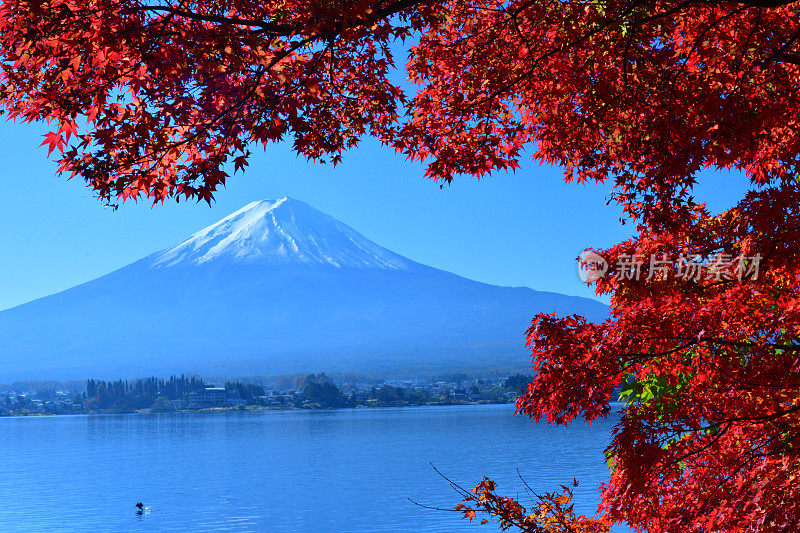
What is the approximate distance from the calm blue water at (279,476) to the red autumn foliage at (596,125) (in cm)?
4488

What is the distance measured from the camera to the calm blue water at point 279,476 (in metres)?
56.8

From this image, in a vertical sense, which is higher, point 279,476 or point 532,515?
point 532,515

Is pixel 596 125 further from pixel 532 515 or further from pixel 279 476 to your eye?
pixel 279 476

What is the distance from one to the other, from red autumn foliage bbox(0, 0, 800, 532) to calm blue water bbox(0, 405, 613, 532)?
44.9 metres

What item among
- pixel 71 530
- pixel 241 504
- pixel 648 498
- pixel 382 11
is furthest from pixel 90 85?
pixel 241 504

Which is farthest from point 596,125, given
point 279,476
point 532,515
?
point 279,476

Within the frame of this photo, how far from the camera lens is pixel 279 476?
80250 mm

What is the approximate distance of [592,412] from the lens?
5.42 m

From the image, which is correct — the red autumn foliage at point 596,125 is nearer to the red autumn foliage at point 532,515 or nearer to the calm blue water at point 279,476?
the red autumn foliage at point 532,515

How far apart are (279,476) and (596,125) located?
78254 millimetres

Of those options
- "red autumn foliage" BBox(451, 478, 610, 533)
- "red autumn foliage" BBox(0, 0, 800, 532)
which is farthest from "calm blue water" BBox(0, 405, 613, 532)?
"red autumn foliage" BBox(0, 0, 800, 532)

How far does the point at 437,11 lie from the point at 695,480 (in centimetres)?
420

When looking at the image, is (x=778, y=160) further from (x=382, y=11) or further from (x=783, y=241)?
(x=382, y=11)

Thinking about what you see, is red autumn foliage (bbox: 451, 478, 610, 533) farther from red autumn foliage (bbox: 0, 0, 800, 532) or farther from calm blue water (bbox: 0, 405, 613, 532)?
calm blue water (bbox: 0, 405, 613, 532)
